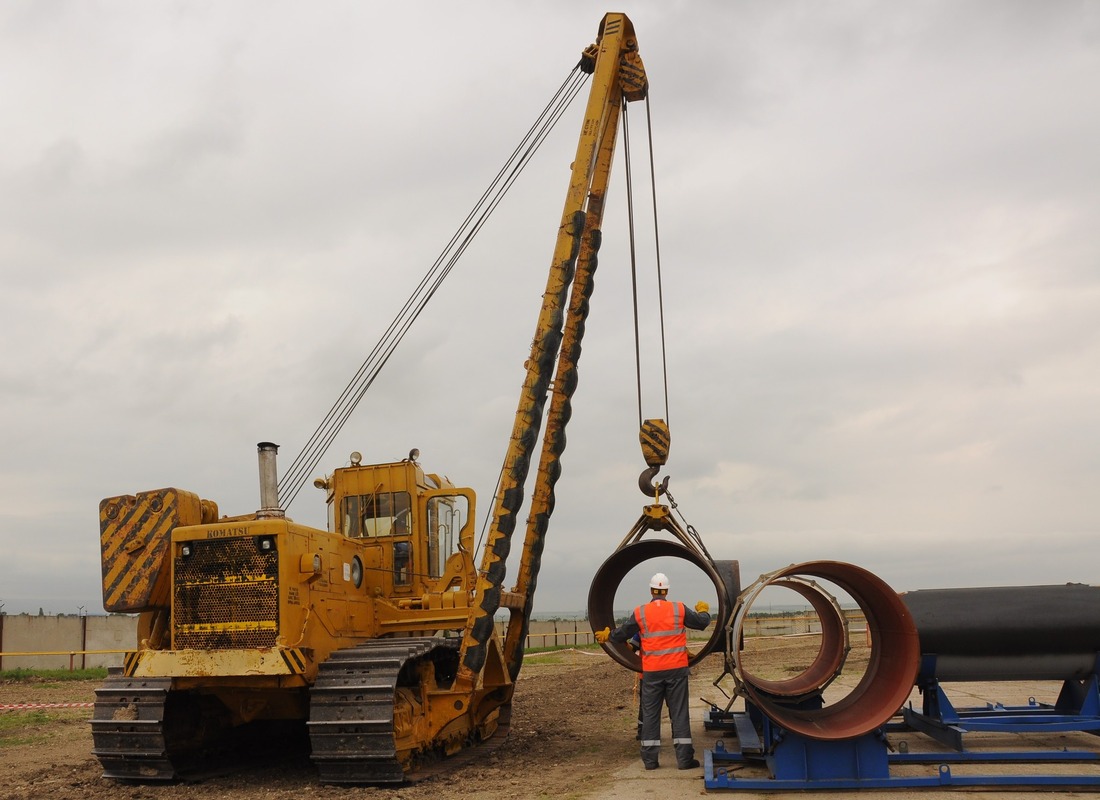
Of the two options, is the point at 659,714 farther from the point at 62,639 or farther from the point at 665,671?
the point at 62,639

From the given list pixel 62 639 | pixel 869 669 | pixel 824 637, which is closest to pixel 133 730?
pixel 869 669

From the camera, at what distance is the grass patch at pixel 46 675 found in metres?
22.3

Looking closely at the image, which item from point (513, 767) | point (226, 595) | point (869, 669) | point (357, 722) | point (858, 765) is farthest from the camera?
point (513, 767)

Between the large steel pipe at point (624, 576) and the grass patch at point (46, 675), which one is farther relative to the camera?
the grass patch at point (46, 675)

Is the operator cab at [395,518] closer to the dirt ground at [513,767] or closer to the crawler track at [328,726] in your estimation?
the crawler track at [328,726]

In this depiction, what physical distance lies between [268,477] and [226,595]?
1.19 m

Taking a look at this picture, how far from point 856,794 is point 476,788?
128 inches

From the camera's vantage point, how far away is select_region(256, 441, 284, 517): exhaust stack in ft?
31.6

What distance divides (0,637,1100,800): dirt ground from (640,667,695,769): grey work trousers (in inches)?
7.4

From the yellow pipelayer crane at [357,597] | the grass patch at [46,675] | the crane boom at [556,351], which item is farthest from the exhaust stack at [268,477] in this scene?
the grass patch at [46,675]

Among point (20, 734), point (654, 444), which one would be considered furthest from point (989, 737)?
point (20, 734)

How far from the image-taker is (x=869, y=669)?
9.38 meters

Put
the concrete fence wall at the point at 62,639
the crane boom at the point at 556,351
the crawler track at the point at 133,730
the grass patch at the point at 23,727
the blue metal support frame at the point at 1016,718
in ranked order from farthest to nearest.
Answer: the concrete fence wall at the point at 62,639 → the grass patch at the point at 23,727 → the crane boom at the point at 556,351 → the blue metal support frame at the point at 1016,718 → the crawler track at the point at 133,730

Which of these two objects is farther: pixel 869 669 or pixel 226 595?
pixel 869 669
